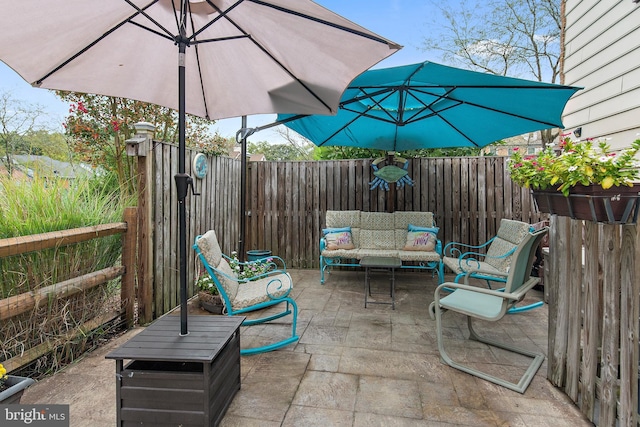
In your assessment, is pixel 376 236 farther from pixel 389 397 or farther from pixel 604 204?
pixel 604 204

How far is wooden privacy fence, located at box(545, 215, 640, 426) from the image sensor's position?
145cm

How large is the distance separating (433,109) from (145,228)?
3182mm

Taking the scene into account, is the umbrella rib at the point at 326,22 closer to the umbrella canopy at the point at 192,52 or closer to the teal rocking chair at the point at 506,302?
the umbrella canopy at the point at 192,52

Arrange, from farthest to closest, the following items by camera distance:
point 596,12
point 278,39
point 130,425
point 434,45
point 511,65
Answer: point 434,45 → point 511,65 → point 596,12 → point 278,39 → point 130,425

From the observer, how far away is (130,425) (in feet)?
5.28

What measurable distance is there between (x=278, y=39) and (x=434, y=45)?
9552mm

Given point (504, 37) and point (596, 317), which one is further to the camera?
point (504, 37)

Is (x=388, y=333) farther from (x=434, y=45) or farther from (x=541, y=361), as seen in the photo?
(x=434, y=45)

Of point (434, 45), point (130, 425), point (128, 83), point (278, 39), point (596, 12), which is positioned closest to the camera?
point (130, 425)

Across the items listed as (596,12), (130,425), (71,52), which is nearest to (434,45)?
(596,12)

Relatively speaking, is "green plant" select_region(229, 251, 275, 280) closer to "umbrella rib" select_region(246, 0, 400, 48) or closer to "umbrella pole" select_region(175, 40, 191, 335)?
"umbrella pole" select_region(175, 40, 191, 335)

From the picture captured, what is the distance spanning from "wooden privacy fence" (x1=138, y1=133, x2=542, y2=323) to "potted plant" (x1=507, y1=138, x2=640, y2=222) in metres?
3.20

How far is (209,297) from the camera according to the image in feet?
11.2

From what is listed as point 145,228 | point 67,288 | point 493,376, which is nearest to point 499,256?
point 493,376
